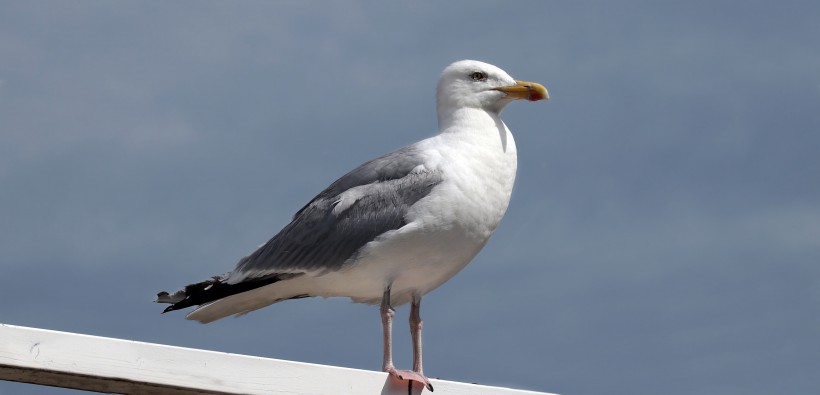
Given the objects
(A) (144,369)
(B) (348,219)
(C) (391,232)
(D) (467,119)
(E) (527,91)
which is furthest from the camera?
(E) (527,91)

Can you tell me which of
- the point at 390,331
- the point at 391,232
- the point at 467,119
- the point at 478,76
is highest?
the point at 478,76

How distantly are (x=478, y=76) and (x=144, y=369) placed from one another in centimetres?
310

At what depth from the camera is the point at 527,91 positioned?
677 cm

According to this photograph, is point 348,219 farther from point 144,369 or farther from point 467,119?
point 144,369

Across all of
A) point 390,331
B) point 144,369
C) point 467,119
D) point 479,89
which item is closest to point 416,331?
point 390,331

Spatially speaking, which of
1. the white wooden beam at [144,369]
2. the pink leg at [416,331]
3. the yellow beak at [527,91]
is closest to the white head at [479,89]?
the yellow beak at [527,91]

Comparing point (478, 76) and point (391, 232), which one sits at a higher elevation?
point (478, 76)

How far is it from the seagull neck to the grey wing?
35 centimetres

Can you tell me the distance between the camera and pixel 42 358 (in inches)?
170

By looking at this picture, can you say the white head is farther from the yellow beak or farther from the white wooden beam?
the white wooden beam

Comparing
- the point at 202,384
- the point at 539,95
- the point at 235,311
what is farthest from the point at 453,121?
the point at 202,384

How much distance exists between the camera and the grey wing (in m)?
6.13

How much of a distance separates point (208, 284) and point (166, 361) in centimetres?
186

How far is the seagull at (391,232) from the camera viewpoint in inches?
237
